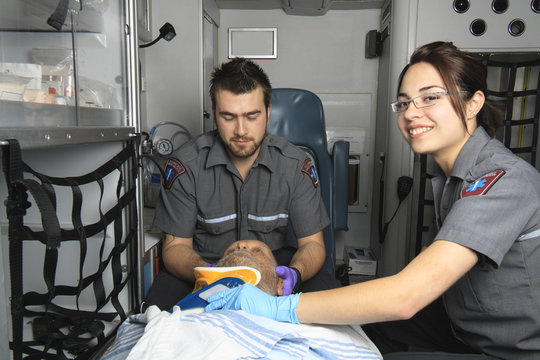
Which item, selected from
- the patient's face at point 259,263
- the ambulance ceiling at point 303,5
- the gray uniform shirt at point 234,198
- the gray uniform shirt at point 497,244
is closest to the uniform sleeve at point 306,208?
the gray uniform shirt at point 234,198

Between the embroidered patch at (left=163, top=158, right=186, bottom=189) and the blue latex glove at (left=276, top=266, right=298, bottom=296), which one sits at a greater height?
the embroidered patch at (left=163, top=158, right=186, bottom=189)

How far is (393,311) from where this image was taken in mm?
864

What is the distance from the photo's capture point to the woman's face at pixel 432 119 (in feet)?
3.68

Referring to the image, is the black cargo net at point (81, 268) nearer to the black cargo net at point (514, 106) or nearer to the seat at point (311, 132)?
the seat at point (311, 132)

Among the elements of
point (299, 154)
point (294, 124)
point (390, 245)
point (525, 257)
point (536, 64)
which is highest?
point (536, 64)

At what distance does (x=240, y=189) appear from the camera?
63.6 inches

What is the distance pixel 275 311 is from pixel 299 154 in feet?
2.92

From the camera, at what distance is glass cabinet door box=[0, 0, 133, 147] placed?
0.75m

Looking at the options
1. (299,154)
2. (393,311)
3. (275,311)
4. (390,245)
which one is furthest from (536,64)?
(275,311)

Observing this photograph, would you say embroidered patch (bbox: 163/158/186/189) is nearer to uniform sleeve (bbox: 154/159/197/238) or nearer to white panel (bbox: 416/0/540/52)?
uniform sleeve (bbox: 154/159/197/238)

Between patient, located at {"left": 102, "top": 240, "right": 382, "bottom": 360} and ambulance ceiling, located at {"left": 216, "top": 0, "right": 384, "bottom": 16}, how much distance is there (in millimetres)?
2017

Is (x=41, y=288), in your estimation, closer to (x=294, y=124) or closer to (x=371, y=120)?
(x=294, y=124)

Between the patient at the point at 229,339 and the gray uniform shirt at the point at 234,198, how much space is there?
663 mm

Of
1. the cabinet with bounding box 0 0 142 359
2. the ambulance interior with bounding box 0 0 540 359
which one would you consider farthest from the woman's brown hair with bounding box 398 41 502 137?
the cabinet with bounding box 0 0 142 359
